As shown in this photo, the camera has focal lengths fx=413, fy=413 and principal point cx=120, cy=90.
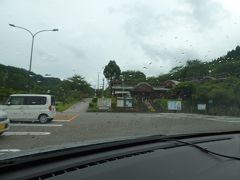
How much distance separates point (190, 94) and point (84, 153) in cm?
4881

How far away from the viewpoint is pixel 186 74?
100m

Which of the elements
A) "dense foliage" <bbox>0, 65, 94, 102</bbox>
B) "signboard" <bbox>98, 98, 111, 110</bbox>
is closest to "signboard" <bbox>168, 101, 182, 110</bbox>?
"signboard" <bbox>98, 98, 111, 110</bbox>

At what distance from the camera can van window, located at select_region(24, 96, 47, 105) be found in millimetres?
24180

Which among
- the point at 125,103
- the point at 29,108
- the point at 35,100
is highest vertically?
the point at 125,103

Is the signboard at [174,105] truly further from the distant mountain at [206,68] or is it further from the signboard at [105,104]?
the distant mountain at [206,68]

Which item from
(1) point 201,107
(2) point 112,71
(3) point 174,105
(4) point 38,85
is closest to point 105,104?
(3) point 174,105

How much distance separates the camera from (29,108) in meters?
24.2

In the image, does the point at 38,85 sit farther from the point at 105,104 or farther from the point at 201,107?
the point at 201,107

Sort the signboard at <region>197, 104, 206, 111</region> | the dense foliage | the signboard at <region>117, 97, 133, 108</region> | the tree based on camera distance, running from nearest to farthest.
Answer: the signboard at <region>197, 104, 206, 111</region> → the signboard at <region>117, 97, 133, 108</region> → the dense foliage → the tree

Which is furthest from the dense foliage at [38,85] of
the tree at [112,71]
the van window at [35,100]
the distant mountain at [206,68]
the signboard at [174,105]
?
the van window at [35,100]

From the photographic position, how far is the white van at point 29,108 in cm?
2386

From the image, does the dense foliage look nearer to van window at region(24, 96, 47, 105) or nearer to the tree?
the tree

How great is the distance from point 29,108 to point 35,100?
24.7 inches

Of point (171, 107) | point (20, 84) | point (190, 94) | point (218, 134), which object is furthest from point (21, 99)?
point (20, 84)
